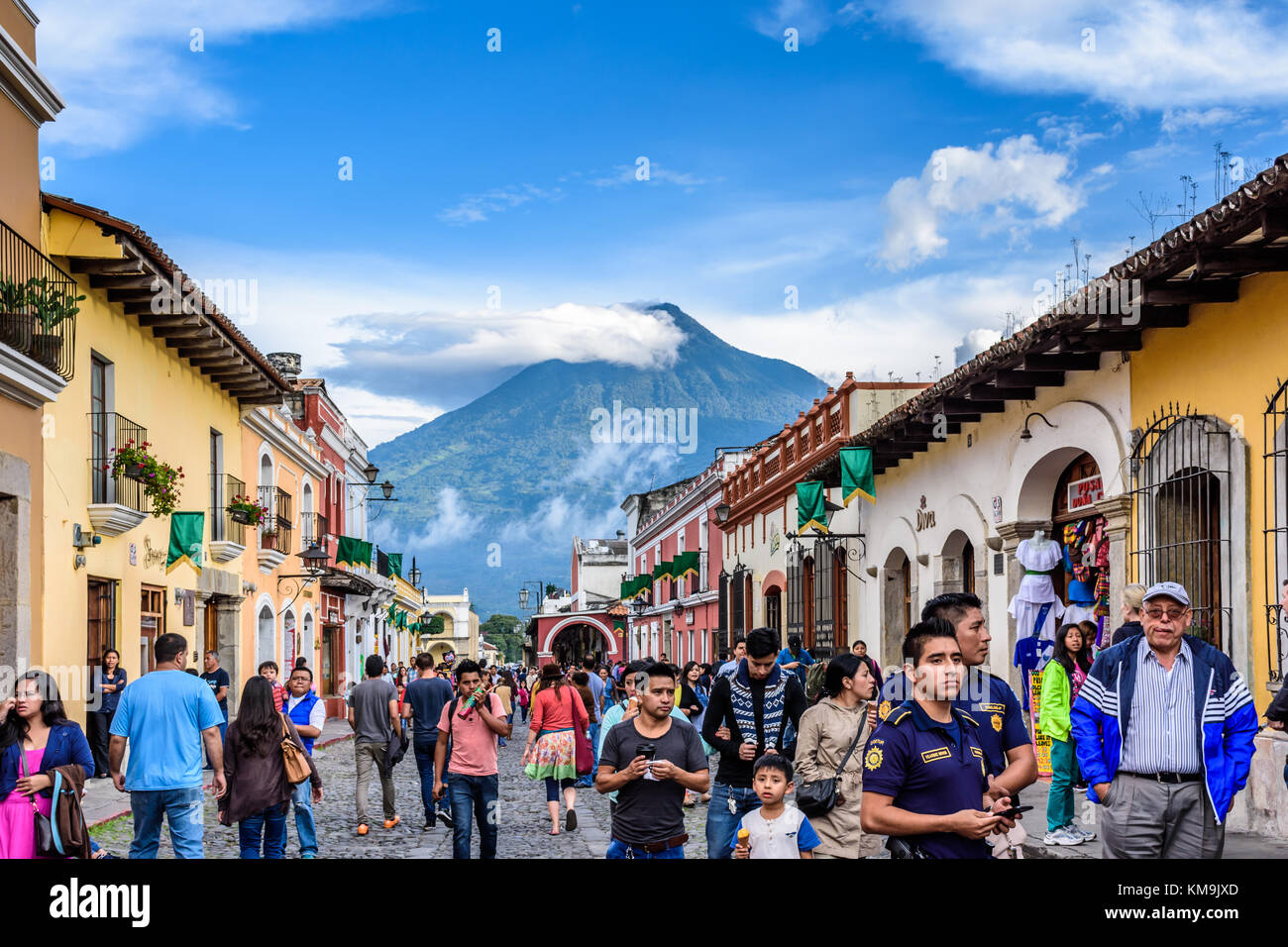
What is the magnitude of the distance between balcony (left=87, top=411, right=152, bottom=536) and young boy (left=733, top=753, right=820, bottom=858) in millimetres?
11930

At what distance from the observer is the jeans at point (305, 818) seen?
9352 mm

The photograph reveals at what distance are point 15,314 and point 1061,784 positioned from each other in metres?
10.1

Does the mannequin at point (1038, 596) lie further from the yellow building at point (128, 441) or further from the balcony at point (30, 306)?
the yellow building at point (128, 441)

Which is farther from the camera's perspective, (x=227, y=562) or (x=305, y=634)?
(x=305, y=634)

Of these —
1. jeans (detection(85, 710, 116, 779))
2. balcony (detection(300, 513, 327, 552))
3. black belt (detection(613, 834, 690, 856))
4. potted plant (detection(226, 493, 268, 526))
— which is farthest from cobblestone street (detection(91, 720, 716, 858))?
balcony (detection(300, 513, 327, 552))

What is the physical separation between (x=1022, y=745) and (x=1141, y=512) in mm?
7835

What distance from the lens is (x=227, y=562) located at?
927 inches

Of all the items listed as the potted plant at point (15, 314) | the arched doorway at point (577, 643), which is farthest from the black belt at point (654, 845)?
the arched doorway at point (577, 643)

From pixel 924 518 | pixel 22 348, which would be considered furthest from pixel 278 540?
pixel 22 348

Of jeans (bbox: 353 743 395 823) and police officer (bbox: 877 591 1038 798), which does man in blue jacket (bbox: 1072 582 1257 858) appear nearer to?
police officer (bbox: 877 591 1038 798)

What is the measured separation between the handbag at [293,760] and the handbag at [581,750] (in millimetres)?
4230

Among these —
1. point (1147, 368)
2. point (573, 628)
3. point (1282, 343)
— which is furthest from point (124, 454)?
point (573, 628)

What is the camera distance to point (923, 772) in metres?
4.55
